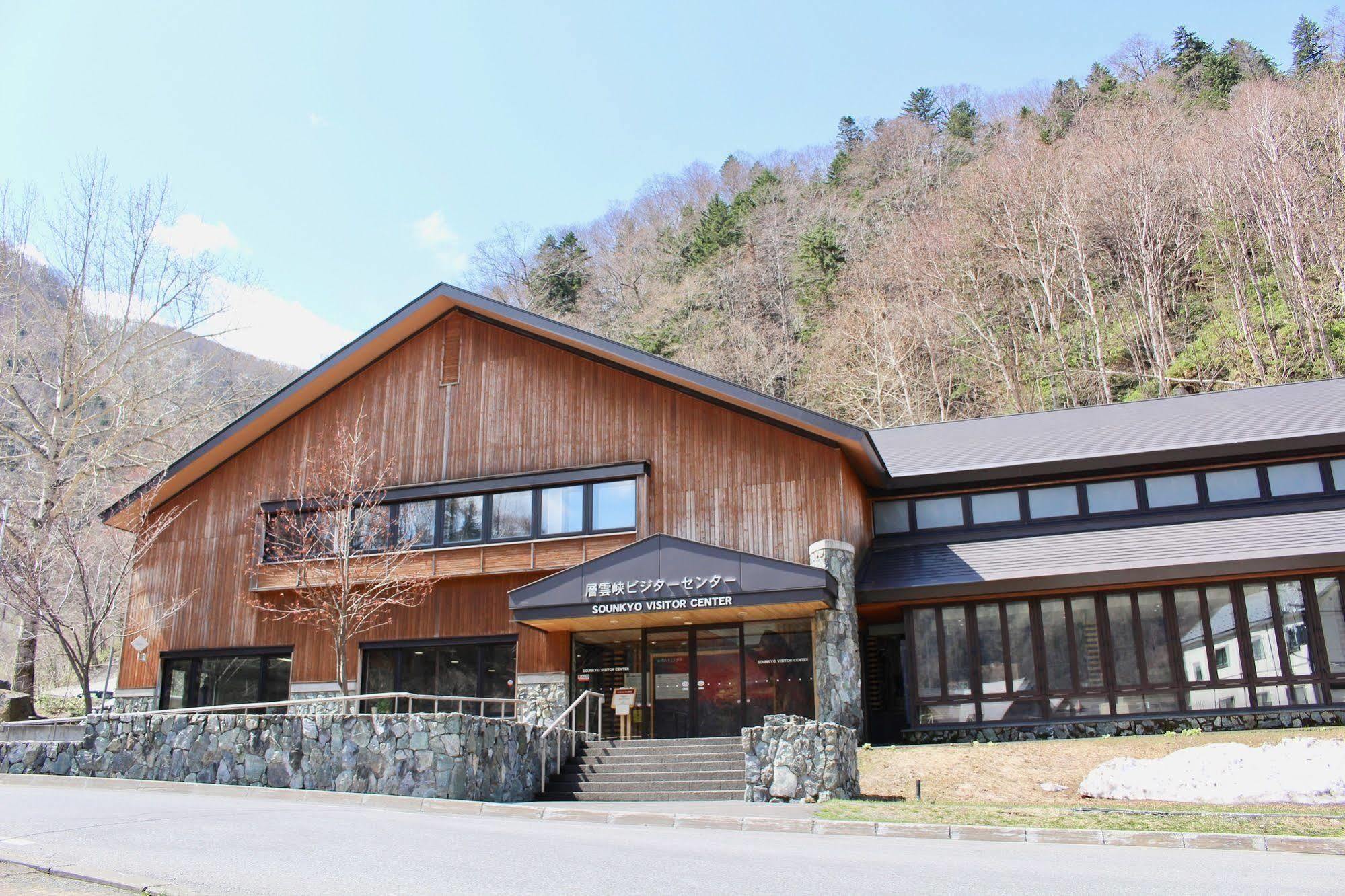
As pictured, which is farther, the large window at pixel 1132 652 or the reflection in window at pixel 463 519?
the reflection in window at pixel 463 519

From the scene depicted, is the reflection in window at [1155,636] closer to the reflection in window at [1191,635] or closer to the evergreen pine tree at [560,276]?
the reflection in window at [1191,635]

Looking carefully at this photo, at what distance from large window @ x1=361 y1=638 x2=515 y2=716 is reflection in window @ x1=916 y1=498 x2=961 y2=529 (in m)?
8.40

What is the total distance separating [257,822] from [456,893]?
14.7 feet

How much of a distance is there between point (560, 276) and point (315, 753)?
43.2 meters

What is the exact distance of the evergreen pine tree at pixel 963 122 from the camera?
55.5 m

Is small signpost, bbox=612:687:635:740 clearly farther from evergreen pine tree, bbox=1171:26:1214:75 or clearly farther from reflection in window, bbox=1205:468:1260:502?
evergreen pine tree, bbox=1171:26:1214:75

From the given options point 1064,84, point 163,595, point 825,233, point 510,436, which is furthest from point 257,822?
point 1064,84

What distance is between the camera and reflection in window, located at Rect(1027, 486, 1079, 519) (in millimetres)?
19250

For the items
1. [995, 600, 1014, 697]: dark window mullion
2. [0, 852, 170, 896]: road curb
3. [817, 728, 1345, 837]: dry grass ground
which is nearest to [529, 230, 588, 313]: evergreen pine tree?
[995, 600, 1014, 697]: dark window mullion

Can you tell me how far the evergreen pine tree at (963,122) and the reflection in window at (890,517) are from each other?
39997mm

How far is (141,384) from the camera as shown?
1141 inches

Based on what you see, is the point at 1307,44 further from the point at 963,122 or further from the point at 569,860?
the point at 569,860

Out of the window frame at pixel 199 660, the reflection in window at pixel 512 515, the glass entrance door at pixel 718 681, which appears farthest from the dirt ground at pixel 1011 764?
the window frame at pixel 199 660

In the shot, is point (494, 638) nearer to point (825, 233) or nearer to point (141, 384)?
point (141, 384)
